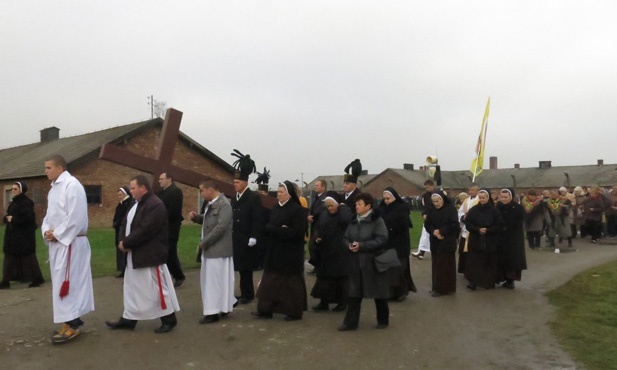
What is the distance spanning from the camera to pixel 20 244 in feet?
31.3

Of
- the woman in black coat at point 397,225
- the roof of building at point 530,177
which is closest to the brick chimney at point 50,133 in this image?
the roof of building at point 530,177

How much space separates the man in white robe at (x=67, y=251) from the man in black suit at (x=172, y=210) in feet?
8.60

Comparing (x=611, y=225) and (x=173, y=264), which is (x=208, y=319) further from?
(x=611, y=225)

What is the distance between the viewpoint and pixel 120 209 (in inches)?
428

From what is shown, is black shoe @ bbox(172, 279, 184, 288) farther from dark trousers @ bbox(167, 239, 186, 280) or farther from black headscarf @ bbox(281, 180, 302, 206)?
black headscarf @ bbox(281, 180, 302, 206)

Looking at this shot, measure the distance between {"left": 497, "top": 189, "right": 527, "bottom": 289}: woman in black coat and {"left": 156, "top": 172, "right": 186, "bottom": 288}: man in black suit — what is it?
5682 millimetres

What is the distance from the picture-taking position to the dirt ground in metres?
5.58

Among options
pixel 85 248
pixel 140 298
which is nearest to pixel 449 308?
pixel 140 298

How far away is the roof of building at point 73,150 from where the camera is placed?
28.1 metres

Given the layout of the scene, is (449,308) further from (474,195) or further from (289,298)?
(474,195)

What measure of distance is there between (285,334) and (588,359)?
3218 millimetres

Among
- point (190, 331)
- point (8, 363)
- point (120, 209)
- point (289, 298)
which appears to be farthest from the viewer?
point (120, 209)

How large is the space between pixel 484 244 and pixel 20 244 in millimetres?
7904

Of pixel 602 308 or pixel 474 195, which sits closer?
pixel 602 308
